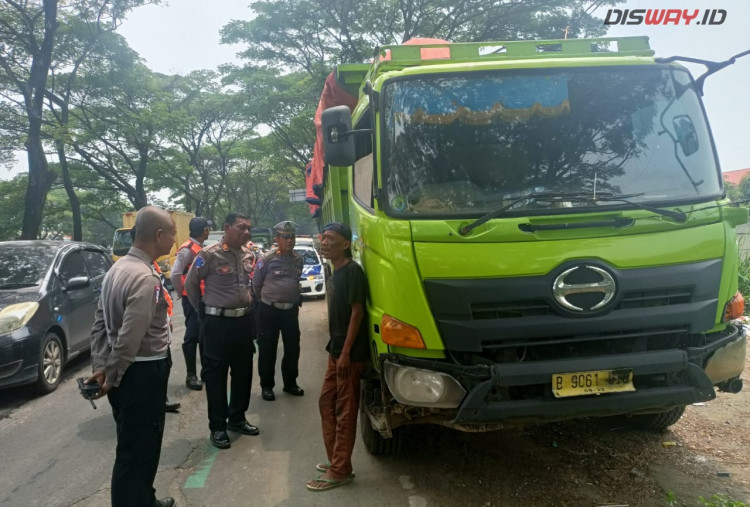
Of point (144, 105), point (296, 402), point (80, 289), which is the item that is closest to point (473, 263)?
point (296, 402)

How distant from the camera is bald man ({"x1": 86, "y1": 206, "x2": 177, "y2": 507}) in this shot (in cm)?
252

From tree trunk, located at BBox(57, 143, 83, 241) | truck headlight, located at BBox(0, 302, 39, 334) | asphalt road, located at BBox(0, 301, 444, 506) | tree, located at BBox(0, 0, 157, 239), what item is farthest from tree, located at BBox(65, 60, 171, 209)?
asphalt road, located at BBox(0, 301, 444, 506)

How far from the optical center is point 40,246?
6117mm

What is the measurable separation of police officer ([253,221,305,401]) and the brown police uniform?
0.67 meters

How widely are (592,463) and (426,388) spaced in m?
1.63

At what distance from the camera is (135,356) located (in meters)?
2.54

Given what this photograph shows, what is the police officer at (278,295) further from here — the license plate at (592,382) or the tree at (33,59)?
the tree at (33,59)

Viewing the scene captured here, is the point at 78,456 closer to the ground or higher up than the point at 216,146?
closer to the ground

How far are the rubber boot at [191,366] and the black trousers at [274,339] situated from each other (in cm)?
83

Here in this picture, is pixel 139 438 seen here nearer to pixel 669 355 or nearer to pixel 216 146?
pixel 669 355

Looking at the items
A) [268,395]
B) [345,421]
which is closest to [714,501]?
[345,421]

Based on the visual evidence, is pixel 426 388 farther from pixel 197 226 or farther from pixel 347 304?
pixel 197 226

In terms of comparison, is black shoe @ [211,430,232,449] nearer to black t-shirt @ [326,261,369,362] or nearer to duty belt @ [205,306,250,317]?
duty belt @ [205,306,250,317]

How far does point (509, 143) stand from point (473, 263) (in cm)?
87
